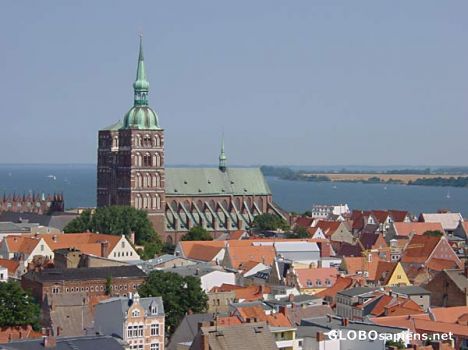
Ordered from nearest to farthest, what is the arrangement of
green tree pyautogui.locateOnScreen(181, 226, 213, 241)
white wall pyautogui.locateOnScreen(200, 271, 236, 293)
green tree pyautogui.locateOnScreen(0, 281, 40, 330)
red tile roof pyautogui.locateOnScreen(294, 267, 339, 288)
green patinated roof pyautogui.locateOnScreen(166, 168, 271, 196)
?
green tree pyautogui.locateOnScreen(0, 281, 40, 330) → red tile roof pyautogui.locateOnScreen(294, 267, 339, 288) → white wall pyautogui.locateOnScreen(200, 271, 236, 293) → green tree pyautogui.locateOnScreen(181, 226, 213, 241) → green patinated roof pyautogui.locateOnScreen(166, 168, 271, 196)

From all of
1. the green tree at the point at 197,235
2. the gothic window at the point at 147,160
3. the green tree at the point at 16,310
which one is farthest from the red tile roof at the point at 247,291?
the gothic window at the point at 147,160

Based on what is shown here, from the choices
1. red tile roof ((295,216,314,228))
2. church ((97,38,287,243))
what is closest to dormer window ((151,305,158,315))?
church ((97,38,287,243))

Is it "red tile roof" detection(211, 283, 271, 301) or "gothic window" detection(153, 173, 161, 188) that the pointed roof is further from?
"red tile roof" detection(211, 283, 271, 301)

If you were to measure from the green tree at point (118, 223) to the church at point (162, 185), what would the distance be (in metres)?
9.19

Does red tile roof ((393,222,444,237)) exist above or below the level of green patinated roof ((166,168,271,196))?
below

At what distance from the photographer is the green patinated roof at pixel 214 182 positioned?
133m

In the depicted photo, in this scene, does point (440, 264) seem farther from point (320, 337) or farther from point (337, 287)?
point (320, 337)

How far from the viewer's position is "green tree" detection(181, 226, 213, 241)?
116812mm

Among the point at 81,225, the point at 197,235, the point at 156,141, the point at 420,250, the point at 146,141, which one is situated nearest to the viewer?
the point at 420,250

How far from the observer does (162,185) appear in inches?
4902

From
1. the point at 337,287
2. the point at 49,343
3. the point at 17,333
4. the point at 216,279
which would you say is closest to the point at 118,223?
the point at 216,279

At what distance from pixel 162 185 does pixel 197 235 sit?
32.3 ft

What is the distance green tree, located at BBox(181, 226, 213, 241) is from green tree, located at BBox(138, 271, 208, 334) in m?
47.4

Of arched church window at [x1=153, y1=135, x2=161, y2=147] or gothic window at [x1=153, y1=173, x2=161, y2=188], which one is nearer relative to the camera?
arched church window at [x1=153, y1=135, x2=161, y2=147]
